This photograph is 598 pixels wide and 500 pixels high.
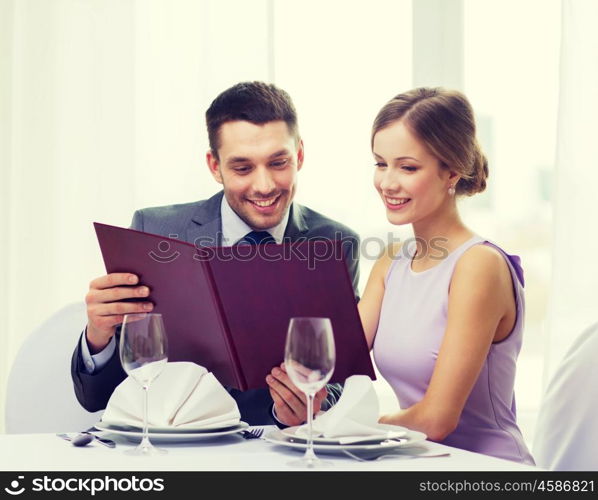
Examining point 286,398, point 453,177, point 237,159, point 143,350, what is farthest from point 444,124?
point 143,350

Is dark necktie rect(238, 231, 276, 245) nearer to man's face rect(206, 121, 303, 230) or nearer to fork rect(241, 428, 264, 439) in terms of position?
man's face rect(206, 121, 303, 230)

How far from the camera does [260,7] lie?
3.16 metres

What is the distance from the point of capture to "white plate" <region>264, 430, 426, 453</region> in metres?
1.24

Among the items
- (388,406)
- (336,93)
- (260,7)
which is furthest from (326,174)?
(388,406)

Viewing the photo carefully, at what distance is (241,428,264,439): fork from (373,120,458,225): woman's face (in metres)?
0.70

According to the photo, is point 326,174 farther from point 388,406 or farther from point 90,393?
point 90,393

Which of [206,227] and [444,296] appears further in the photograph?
[206,227]

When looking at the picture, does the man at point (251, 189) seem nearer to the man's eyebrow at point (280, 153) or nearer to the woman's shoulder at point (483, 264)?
the man's eyebrow at point (280, 153)

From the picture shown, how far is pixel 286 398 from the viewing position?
5.09 ft

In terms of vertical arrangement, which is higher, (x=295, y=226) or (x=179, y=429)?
(x=295, y=226)

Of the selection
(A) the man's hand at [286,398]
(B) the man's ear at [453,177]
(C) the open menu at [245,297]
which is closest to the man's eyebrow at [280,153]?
(B) the man's ear at [453,177]

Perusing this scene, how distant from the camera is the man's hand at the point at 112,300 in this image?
1605mm

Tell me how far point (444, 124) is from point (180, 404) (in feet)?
3.13

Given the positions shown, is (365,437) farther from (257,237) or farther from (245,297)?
(257,237)
